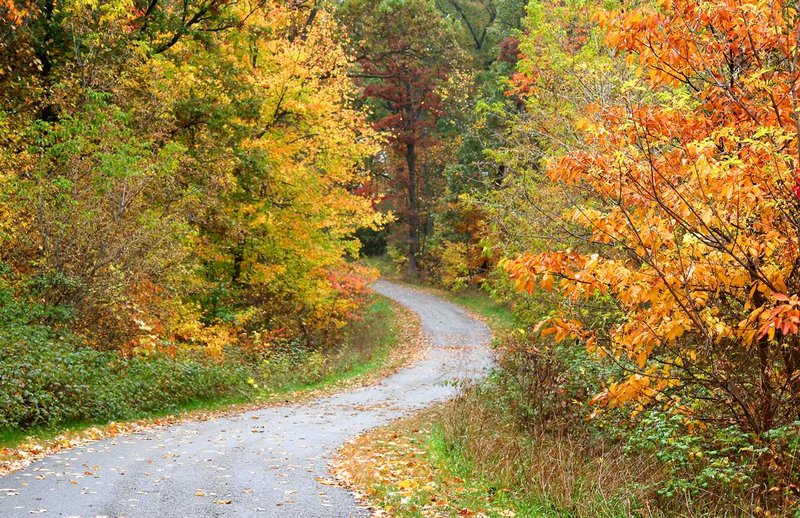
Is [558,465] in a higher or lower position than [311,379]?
higher

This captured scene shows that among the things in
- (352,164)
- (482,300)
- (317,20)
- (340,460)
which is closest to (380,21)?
(317,20)

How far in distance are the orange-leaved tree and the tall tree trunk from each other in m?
35.1

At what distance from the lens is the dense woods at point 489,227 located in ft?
18.5

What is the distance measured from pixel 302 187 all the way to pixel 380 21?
10.7 m

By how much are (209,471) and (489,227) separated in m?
10.8

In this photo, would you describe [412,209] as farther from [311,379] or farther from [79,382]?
[79,382]

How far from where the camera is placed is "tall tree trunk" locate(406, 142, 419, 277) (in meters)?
41.4

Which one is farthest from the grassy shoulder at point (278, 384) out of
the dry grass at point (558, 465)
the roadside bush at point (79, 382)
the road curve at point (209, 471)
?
the dry grass at point (558, 465)

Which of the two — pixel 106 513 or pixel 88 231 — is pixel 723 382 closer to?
pixel 106 513

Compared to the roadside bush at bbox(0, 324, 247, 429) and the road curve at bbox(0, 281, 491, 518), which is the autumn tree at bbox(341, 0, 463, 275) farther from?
the road curve at bbox(0, 281, 491, 518)

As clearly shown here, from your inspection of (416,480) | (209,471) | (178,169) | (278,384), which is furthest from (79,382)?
(178,169)

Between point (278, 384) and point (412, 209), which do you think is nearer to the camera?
point (278, 384)

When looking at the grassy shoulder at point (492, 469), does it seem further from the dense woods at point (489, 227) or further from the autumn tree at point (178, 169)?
the autumn tree at point (178, 169)

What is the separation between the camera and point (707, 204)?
5512 millimetres
